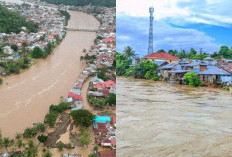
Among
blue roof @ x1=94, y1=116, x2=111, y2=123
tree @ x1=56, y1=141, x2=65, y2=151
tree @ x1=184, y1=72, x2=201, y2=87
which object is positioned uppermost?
tree @ x1=184, y1=72, x2=201, y2=87

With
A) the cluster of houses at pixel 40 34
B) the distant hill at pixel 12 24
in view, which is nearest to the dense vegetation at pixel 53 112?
the cluster of houses at pixel 40 34

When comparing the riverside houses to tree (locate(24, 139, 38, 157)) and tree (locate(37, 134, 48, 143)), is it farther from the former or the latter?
tree (locate(24, 139, 38, 157))

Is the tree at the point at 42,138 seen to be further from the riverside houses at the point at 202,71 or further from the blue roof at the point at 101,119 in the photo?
the riverside houses at the point at 202,71

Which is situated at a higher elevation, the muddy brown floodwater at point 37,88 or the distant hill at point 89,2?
the distant hill at point 89,2

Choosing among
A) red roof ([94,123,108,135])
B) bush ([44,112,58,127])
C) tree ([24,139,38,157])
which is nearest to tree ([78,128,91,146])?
red roof ([94,123,108,135])

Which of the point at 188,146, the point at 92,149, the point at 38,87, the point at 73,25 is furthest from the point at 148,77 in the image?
the point at 73,25

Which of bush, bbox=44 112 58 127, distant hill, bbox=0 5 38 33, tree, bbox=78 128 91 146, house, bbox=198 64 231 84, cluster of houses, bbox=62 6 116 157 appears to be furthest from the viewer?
distant hill, bbox=0 5 38 33

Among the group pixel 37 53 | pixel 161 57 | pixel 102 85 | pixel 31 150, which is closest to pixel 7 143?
pixel 31 150

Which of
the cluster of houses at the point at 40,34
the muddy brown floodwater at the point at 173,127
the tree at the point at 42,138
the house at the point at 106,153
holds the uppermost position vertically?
the cluster of houses at the point at 40,34

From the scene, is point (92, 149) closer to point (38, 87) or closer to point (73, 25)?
point (38, 87)
